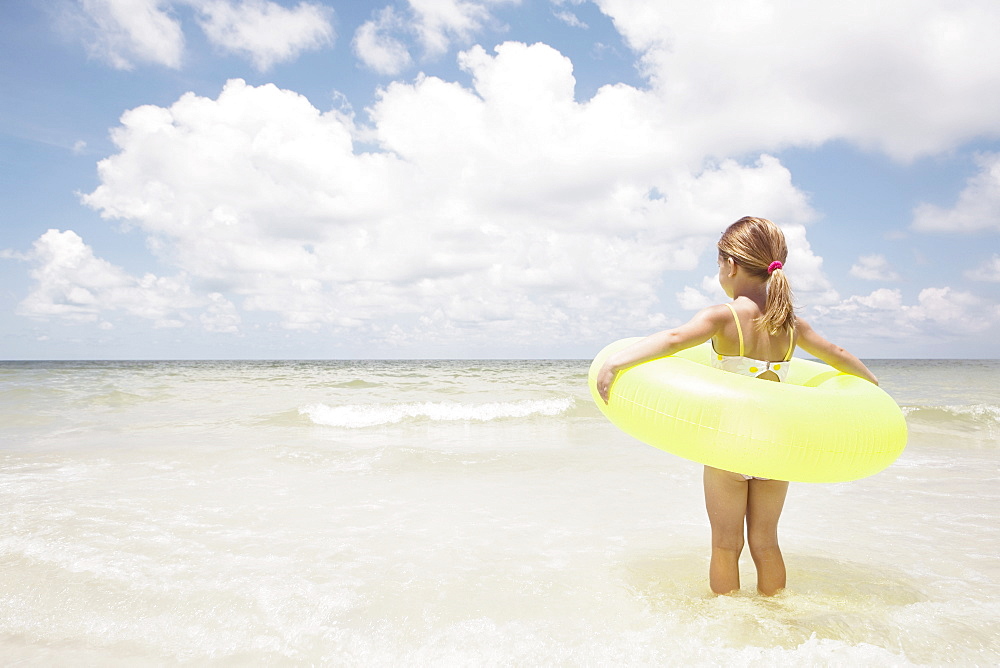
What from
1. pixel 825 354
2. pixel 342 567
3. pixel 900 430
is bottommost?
pixel 342 567

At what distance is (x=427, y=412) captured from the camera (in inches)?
456

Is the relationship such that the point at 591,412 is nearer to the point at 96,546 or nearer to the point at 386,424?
the point at 386,424

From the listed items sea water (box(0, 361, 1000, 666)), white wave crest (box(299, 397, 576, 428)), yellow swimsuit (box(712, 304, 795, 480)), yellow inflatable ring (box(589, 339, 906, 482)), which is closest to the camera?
yellow inflatable ring (box(589, 339, 906, 482))

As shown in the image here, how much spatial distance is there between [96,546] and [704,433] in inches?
146

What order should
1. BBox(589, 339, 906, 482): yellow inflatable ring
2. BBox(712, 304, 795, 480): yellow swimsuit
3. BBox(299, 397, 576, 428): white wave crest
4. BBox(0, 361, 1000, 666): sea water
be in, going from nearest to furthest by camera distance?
BBox(589, 339, 906, 482): yellow inflatable ring, BBox(0, 361, 1000, 666): sea water, BBox(712, 304, 795, 480): yellow swimsuit, BBox(299, 397, 576, 428): white wave crest

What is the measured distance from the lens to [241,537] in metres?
3.96

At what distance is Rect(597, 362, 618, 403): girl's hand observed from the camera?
8.93 ft

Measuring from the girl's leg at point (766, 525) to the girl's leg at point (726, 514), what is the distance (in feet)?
0.17

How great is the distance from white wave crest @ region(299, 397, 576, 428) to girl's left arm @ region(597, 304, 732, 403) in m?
8.16

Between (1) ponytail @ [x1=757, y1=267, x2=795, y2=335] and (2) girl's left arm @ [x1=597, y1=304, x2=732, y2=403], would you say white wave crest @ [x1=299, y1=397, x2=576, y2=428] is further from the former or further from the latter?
(1) ponytail @ [x1=757, y1=267, x2=795, y2=335]

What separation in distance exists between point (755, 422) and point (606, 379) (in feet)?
2.16

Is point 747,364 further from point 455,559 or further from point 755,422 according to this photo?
point 455,559

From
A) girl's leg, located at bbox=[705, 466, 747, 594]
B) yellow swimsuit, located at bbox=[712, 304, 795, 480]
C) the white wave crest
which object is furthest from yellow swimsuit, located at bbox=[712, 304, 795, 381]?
the white wave crest

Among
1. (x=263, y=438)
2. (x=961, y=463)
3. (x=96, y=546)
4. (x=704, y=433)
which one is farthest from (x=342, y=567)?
(x=961, y=463)
